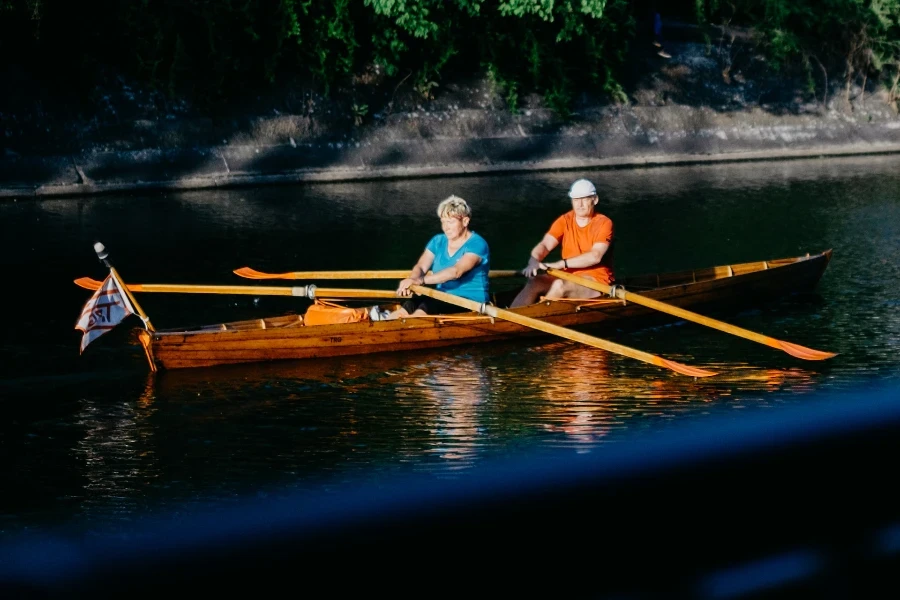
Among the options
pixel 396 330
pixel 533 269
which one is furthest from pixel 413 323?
pixel 533 269

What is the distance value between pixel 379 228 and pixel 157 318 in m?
7.27

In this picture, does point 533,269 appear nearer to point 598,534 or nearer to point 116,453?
point 116,453

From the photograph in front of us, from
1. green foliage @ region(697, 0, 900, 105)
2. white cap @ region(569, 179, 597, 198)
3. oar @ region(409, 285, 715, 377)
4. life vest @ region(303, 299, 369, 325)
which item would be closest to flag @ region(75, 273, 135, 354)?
life vest @ region(303, 299, 369, 325)

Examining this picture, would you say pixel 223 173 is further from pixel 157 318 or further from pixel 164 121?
pixel 157 318

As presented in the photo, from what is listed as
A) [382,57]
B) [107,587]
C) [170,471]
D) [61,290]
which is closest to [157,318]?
[61,290]

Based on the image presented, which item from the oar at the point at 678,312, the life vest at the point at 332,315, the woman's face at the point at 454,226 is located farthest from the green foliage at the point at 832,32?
the life vest at the point at 332,315

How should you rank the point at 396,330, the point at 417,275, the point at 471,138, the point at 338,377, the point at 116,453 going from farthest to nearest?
the point at 471,138 → the point at 417,275 → the point at 396,330 → the point at 338,377 → the point at 116,453

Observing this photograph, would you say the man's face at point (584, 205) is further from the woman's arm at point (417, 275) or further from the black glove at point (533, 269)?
the woman's arm at point (417, 275)

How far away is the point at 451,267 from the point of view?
484 inches

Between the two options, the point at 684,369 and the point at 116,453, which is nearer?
the point at 116,453

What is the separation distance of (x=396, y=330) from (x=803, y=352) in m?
3.83

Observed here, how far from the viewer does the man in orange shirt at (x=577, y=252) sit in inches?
506

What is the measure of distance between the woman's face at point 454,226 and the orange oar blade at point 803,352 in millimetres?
3186

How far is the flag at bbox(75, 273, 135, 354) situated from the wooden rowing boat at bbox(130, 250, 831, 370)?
1.09 ft
